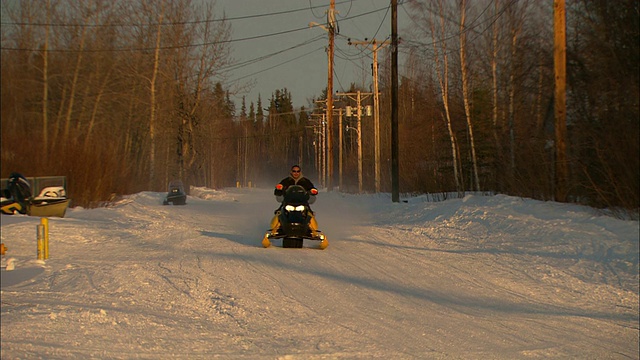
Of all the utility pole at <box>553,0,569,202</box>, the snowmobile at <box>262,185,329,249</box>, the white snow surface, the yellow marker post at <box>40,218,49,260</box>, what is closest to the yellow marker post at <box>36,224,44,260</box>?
the yellow marker post at <box>40,218,49,260</box>

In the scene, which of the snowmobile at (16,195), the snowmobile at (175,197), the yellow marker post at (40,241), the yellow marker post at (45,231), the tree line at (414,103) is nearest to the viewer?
the snowmobile at (16,195)

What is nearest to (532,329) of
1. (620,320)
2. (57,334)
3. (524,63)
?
(620,320)

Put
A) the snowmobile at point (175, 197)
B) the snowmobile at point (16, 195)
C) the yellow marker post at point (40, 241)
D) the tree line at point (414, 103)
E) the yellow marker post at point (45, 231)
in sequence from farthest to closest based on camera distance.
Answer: the snowmobile at point (175, 197) < the tree line at point (414, 103) < the yellow marker post at point (45, 231) < the yellow marker post at point (40, 241) < the snowmobile at point (16, 195)

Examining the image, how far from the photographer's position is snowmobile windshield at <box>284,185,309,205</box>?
13.2m

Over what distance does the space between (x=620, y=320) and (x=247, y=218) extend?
1688 cm

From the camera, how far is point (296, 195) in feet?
43.5

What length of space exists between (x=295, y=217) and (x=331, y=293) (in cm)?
442

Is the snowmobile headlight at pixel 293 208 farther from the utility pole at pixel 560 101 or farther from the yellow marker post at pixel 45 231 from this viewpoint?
the utility pole at pixel 560 101

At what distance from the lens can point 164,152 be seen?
49875mm

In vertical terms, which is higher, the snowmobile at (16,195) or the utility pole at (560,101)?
the utility pole at (560,101)

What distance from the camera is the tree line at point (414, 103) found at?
1279cm

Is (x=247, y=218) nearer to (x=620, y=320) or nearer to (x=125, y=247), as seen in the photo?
(x=125, y=247)

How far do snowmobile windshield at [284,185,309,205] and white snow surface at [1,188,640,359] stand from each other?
1119 millimetres

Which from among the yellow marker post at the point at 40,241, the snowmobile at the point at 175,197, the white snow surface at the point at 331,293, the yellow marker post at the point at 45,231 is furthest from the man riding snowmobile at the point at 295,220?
the snowmobile at the point at 175,197
